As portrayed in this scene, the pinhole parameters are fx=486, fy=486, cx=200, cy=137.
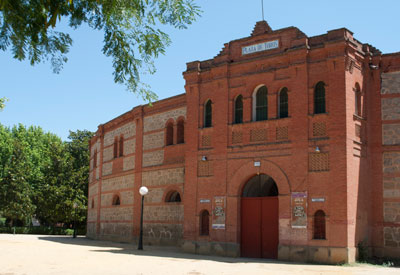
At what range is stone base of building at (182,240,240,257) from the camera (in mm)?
19203

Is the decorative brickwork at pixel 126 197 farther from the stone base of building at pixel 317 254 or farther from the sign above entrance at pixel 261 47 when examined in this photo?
the stone base of building at pixel 317 254

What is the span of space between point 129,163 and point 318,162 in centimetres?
1340

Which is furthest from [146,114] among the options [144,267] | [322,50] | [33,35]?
[33,35]

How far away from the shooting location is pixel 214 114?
20844mm

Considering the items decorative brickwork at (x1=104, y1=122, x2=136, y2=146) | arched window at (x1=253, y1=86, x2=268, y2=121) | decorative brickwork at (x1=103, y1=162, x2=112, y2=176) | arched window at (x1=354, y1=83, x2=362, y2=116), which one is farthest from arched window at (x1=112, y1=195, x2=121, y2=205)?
arched window at (x1=354, y1=83, x2=362, y2=116)

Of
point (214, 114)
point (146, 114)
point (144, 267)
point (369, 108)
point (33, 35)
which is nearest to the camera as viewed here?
point (33, 35)

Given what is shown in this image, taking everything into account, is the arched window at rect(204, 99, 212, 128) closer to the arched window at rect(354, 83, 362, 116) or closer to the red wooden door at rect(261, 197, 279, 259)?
the red wooden door at rect(261, 197, 279, 259)

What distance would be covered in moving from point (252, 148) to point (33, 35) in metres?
11.7

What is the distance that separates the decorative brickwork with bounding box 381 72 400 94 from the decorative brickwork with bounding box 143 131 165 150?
1123cm

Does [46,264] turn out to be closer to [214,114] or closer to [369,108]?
[214,114]

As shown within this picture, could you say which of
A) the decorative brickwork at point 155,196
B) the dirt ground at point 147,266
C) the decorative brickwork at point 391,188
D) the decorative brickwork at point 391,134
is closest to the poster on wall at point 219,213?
the dirt ground at point 147,266

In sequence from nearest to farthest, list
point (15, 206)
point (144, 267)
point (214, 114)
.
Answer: point (144, 267)
point (214, 114)
point (15, 206)

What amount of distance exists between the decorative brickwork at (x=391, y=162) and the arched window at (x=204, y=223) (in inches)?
290

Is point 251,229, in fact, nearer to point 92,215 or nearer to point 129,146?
point 129,146
